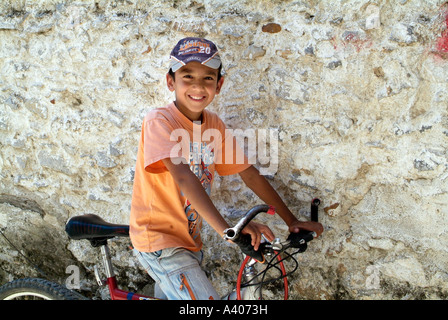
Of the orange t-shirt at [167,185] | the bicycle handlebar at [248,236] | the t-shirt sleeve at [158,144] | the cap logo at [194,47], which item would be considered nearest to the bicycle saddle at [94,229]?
the orange t-shirt at [167,185]

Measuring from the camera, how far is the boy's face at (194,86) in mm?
2238

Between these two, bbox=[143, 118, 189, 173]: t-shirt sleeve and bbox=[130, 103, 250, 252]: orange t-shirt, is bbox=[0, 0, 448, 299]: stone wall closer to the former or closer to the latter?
bbox=[130, 103, 250, 252]: orange t-shirt

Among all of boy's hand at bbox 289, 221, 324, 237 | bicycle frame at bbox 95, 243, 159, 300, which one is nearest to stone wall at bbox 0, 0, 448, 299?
boy's hand at bbox 289, 221, 324, 237

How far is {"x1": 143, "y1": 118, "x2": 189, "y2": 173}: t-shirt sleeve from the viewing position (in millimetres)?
2033

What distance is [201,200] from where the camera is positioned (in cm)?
200

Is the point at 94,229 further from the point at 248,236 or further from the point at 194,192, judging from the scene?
the point at 248,236

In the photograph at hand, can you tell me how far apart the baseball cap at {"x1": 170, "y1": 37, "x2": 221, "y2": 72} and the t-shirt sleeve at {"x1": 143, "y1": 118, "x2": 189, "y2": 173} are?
32 cm

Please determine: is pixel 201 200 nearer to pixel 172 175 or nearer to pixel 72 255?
pixel 172 175

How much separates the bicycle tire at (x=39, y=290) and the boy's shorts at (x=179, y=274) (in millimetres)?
584

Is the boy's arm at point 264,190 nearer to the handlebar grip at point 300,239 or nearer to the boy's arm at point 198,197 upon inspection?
the handlebar grip at point 300,239

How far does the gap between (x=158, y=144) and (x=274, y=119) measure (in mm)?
827

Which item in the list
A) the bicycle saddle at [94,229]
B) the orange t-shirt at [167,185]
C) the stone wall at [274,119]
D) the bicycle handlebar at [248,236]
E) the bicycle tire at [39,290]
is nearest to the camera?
the bicycle handlebar at [248,236]

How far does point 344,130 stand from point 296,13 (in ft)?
2.30

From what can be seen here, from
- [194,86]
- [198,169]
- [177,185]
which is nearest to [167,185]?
[177,185]
